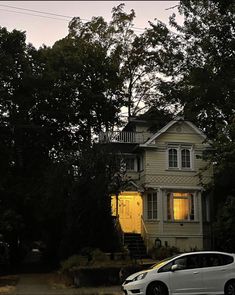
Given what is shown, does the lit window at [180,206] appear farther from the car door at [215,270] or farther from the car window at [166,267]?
the car window at [166,267]

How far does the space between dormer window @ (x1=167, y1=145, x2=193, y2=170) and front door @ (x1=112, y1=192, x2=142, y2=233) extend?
3.28 metres

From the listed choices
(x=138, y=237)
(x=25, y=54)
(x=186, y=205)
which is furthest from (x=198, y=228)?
(x=25, y=54)

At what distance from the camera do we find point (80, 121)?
1624 inches

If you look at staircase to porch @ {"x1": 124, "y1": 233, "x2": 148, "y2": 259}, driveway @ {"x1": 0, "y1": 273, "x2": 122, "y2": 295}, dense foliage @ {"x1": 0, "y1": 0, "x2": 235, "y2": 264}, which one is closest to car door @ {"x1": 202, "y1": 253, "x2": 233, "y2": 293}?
driveway @ {"x1": 0, "y1": 273, "x2": 122, "y2": 295}

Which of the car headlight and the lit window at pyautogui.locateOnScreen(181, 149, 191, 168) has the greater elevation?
the lit window at pyautogui.locateOnScreen(181, 149, 191, 168)

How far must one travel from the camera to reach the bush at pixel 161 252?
30328mm

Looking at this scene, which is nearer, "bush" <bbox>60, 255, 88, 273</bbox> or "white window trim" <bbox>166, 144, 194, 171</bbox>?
"bush" <bbox>60, 255, 88, 273</bbox>

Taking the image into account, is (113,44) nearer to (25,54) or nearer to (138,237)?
(25,54)

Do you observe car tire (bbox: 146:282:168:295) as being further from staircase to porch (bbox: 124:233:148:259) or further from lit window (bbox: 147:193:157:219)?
lit window (bbox: 147:193:157:219)

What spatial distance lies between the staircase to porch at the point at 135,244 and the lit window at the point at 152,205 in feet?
5.92

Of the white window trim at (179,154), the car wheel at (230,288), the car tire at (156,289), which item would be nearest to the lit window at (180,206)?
the white window trim at (179,154)

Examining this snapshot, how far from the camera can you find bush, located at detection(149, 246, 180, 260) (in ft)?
99.5

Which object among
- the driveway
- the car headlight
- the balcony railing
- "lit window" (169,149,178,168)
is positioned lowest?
the driveway

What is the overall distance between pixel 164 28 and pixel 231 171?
14022 millimetres
